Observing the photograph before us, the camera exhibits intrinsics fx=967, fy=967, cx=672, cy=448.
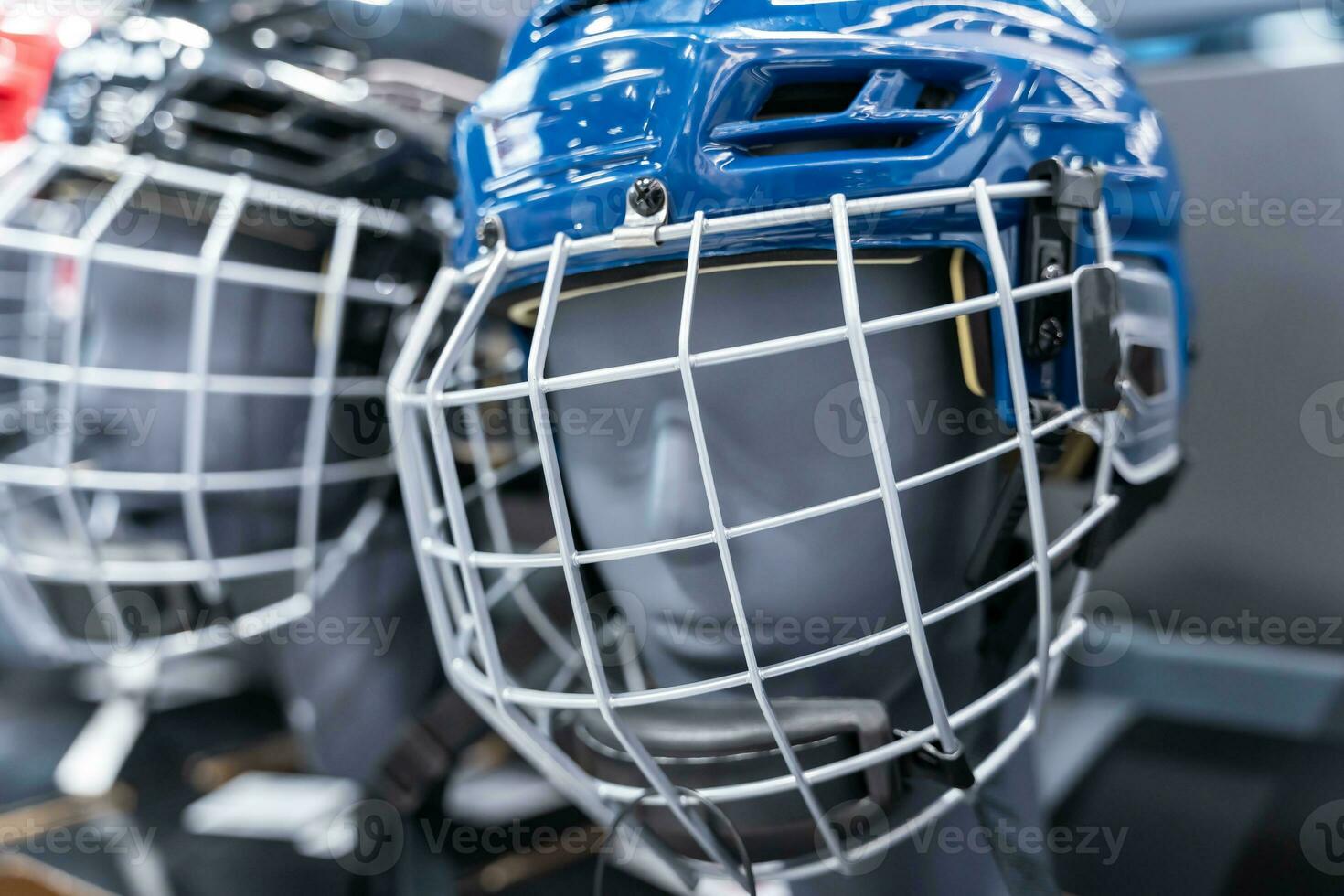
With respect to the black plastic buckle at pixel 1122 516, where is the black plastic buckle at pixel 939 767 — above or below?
below

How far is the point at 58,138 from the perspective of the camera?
1007mm

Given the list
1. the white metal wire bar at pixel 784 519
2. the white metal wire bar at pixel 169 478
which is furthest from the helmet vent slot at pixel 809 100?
the white metal wire bar at pixel 169 478

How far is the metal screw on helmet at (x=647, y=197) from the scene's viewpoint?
1.95 ft

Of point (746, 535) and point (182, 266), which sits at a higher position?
point (182, 266)

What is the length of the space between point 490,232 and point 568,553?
24 centimetres

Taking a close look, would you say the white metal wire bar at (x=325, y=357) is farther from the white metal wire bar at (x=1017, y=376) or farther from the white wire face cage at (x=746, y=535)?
the white metal wire bar at (x=1017, y=376)

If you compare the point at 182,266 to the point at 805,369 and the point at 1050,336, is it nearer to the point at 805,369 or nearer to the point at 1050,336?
the point at 805,369

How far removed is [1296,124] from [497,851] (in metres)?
1.06

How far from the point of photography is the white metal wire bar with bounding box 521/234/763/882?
1.89 ft

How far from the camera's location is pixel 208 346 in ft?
3.06

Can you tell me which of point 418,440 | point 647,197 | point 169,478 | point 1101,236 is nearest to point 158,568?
point 169,478

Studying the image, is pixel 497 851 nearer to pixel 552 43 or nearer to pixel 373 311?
pixel 373 311

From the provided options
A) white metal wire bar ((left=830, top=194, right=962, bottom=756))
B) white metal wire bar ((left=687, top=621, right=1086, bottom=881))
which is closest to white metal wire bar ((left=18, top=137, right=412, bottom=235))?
white metal wire bar ((left=830, top=194, right=962, bottom=756))

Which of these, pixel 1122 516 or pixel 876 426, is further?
pixel 1122 516
